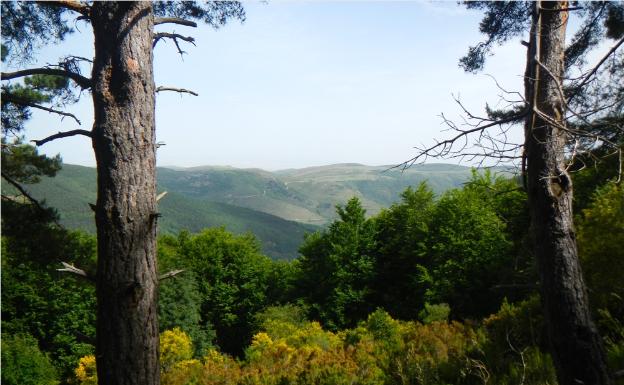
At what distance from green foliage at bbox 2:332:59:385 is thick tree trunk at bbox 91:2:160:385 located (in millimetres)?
18338

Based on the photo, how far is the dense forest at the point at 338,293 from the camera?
26.6 feet

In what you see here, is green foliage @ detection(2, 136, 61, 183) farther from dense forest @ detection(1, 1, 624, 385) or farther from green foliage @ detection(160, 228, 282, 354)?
green foliage @ detection(160, 228, 282, 354)

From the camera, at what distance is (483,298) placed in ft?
72.8

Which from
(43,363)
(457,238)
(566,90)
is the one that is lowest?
(43,363)

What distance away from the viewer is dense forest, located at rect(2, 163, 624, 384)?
8094 mm

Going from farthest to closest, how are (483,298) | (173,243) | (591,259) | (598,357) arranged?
(173,243) → (483,298) → (591,259) → (598,357)

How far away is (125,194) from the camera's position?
11.6 ft

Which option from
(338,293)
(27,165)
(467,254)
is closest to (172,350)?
(27,165)

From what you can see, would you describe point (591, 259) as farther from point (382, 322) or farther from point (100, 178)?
point (100, 178)

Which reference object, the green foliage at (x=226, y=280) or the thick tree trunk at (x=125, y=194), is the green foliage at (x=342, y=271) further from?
the thick tree trunk at (x=125, y=194)

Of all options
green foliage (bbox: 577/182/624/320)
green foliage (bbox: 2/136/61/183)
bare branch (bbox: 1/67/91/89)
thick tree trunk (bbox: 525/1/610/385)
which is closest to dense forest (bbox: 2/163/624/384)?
green foliage (bbox: 577/182/624/320)

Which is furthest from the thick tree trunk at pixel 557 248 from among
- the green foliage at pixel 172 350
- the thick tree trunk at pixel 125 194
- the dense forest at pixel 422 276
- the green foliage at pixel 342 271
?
the green foliage at pixel 342 271

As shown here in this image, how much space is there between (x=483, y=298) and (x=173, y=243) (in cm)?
2074

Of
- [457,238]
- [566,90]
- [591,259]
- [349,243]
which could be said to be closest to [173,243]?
[349,243]
